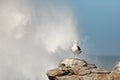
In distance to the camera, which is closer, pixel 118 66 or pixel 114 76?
pixel 114 76

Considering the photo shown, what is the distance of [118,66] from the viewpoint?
2387 inches

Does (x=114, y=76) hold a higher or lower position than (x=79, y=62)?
lower

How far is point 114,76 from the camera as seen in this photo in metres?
56.4

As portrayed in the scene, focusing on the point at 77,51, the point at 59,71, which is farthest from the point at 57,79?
the point at 77,51

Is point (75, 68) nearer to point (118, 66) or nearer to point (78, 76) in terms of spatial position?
point (78, 76)

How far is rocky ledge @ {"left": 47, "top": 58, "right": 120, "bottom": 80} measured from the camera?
57.4m

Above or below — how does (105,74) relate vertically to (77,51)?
below

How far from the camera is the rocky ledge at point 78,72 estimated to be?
57388mm

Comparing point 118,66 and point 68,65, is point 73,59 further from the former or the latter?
point 118,66

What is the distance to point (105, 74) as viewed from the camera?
57.7m

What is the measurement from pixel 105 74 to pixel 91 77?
176 cm

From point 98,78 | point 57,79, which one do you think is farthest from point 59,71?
point 98,78

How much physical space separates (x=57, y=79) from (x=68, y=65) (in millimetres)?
2371

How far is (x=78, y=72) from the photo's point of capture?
193 ft
